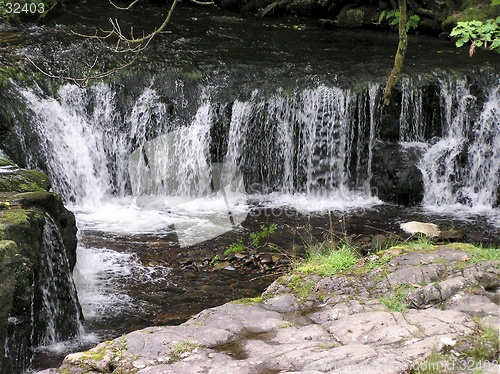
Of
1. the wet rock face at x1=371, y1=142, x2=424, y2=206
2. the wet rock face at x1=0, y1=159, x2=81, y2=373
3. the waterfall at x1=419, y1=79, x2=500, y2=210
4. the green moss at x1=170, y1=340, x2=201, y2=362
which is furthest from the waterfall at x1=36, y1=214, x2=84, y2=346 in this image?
the waterfall at x1=419, y1=79, x2=500, y2=210

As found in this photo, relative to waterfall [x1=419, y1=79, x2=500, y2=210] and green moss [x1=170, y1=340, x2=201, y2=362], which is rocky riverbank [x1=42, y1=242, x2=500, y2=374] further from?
waterfall [x1=419, y1=79, x2=500, y2=210]

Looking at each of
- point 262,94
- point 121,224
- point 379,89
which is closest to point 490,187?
point 379,89

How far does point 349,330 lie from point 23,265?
293 cm

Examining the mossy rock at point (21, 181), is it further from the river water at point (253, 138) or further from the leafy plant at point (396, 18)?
the leafy plant at point (396, 18)

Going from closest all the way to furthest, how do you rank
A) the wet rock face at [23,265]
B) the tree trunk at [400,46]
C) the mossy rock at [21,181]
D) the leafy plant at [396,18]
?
1. the wet rock face at [23,265]
2. the mossy rock at [21,181]
3. the tree trunk at [400,46]
4. the leafy plant at [396,18]

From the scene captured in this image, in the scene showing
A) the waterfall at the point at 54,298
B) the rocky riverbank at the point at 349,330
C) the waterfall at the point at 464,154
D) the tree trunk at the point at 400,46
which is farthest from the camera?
Result: the waterfall at the point at 464,154

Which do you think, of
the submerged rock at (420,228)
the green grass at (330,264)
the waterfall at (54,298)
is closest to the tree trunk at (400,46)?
the submerged rock at (420,228)

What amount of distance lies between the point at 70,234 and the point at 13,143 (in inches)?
153

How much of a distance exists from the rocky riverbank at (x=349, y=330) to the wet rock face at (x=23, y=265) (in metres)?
1.14

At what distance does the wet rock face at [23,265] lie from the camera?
4.79 metres

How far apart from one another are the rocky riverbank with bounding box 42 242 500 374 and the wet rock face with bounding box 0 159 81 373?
3.73ft

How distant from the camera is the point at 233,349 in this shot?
4004 mm

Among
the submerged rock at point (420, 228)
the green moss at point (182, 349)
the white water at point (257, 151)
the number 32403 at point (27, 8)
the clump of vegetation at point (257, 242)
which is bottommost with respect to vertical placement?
the submerged rock at point (420, 228)

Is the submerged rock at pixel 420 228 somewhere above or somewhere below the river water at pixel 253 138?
below
